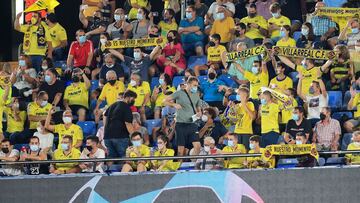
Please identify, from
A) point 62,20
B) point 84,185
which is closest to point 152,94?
point 84,185

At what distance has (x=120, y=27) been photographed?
83.4 feet

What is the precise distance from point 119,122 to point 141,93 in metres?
1.16

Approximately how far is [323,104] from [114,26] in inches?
214

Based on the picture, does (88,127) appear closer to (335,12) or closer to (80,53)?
(80,53)

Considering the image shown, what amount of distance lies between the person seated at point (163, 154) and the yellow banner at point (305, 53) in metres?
2.59

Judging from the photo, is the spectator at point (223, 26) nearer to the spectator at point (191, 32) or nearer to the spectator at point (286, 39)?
the spectator at point (191, 32)

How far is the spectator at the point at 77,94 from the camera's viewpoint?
24062 millimetres

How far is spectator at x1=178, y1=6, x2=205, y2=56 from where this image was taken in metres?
24.6

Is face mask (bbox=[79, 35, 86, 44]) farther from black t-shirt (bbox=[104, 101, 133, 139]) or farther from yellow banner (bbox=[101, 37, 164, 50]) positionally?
A: black t-shirt (bbox=[104, 101, 133, 139])

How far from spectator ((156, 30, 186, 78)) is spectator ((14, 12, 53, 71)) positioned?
276 centimetres

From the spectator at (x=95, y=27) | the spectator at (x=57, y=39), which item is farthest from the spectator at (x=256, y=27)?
the spectator at (x=57, y=39)

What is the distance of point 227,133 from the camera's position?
71.3 feet

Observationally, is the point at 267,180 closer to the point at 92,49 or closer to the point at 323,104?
the point at 323,104

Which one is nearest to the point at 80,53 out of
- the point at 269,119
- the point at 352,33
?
the point at 269,119
